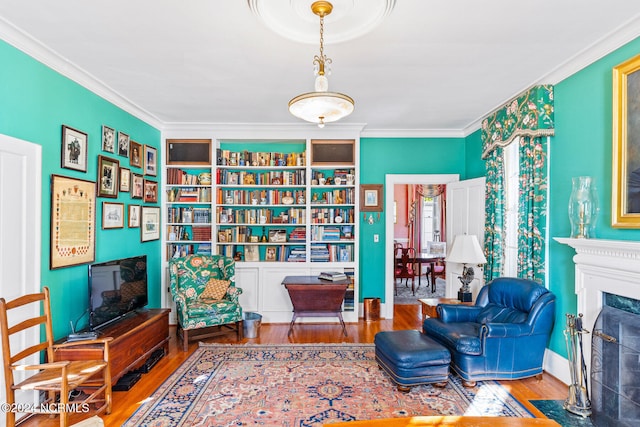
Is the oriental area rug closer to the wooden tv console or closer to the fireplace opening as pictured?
the wooden tv console

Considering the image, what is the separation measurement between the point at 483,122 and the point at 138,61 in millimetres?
3516

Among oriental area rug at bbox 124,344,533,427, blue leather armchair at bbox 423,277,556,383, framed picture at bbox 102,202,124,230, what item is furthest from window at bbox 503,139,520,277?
framed picture at bbox 102,202,124,230

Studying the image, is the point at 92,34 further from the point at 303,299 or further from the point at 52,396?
the point at 303,299

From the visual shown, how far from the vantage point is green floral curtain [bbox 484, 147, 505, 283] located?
3.62 m

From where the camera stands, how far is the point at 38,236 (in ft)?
8.21

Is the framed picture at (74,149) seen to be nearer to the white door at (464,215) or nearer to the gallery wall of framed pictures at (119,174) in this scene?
the gallery wall of framed pictures at (119,174)

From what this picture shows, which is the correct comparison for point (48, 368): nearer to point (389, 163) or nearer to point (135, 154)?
point (135, 154)

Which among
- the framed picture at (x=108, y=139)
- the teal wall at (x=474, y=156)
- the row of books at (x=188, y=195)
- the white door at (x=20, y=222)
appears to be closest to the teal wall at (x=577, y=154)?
the teal wall at (x=474, y=156)

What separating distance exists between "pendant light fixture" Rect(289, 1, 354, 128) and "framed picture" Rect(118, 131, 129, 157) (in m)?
2.34

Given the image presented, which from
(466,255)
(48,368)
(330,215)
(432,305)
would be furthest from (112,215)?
(466,255)

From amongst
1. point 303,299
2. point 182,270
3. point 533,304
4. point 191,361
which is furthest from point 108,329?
point 533,304

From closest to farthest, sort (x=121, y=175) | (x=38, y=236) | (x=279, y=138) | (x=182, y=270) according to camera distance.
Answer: (x=38, y=236), (x=121, y=175), (x=182, y=270), (x=279, y=138)

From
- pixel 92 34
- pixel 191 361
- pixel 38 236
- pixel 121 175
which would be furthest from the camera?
pixel 121 175

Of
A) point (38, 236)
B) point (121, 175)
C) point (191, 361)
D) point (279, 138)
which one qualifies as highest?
point (279, 138)
